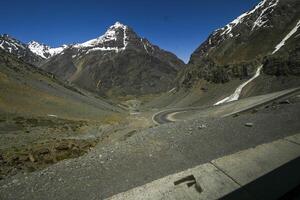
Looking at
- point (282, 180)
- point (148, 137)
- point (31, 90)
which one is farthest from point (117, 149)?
point (31, 90)

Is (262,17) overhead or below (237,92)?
overhead

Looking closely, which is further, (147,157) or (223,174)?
(147,157)

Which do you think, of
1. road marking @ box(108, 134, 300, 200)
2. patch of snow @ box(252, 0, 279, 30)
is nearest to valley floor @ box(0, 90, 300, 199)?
road marking @ box(108, 134, 300, 200)

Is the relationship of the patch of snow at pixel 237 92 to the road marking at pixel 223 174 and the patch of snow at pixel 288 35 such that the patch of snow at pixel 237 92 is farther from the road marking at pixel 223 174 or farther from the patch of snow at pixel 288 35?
the road marking at pixel 223 174

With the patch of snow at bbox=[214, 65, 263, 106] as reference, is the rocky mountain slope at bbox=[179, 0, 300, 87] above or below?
above

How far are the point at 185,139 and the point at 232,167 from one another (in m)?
2.97

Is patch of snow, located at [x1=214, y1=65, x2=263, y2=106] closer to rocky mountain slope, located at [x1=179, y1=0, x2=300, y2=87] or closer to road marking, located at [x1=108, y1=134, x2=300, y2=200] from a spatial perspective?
rocky mountain slope, located at [x1=179, y1=0, x2=300, y2=87]

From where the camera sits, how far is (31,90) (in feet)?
191

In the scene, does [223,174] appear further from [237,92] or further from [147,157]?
[237,92]

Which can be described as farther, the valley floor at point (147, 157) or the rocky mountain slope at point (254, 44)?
the rocky mountain slope at point (254, 44)

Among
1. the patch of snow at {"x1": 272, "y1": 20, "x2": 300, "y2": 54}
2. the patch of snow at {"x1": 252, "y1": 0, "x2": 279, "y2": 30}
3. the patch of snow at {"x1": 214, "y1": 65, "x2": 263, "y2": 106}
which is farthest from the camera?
the patch of snow at {"x1": 252, "y1": 0, "x2": 279, "y2": 30}

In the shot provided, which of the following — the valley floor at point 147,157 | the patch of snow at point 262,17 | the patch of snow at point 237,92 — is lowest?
the valley floor at point 147,157

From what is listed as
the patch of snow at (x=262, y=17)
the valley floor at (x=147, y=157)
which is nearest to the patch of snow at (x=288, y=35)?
the patch of snow at (x=262, y=17)

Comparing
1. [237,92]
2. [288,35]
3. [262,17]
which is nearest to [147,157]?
[237,92]
